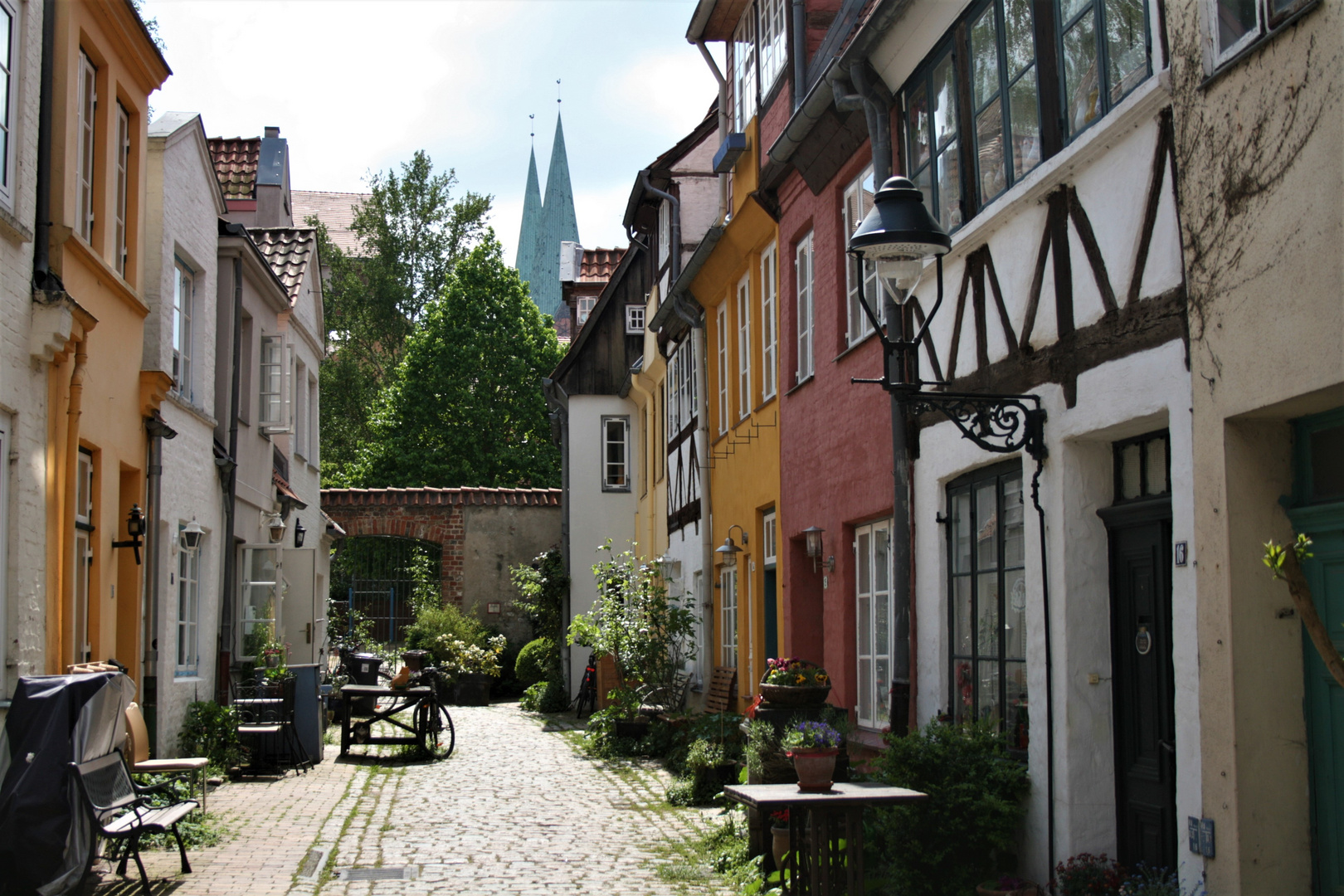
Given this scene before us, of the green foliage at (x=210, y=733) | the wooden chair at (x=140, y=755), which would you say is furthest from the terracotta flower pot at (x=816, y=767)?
the green foliage at (x=210, y=733)

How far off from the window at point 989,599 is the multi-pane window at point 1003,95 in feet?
5.27

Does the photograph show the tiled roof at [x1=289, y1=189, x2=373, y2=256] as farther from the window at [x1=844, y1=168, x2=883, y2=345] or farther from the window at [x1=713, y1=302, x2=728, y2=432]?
the window at [x1=844, y1=168, x2=883, y2=345]

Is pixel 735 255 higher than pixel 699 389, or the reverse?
pixel 735 255

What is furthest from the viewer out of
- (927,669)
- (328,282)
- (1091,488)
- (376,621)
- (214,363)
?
(328,282)

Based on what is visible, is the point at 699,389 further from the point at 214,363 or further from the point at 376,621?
the point at 376,621

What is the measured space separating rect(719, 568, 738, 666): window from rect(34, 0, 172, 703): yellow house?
20.7 feet

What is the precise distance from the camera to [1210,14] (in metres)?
5.23

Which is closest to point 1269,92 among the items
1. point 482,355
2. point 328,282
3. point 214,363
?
point 214,363

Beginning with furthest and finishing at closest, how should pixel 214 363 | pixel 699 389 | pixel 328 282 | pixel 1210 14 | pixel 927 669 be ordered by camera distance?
pixel 328 282 < pixel 699 389 < pixel 214 363 < pixel 927 669 < pixel 1210 14

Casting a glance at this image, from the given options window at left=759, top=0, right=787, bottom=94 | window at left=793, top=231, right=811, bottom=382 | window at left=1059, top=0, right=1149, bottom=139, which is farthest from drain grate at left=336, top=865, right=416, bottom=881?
window at left=759, top=0, right=787, bottom=94

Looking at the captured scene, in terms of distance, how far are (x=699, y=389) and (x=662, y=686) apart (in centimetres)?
360

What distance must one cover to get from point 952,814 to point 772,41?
27.3ft

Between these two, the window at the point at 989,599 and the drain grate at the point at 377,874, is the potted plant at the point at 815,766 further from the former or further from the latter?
the drain grate at the point at 377,874

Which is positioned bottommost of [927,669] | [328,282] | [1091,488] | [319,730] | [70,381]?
[319,730]
